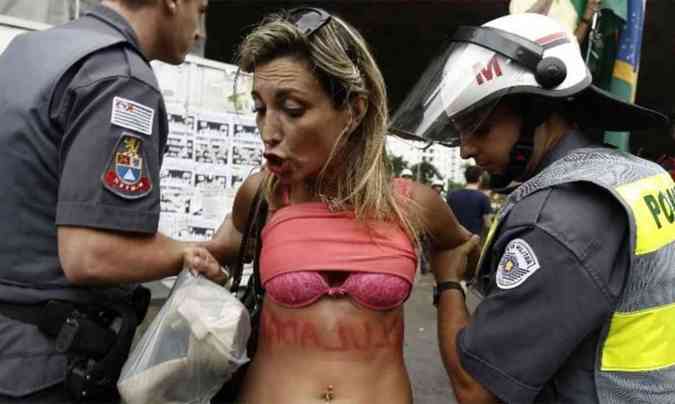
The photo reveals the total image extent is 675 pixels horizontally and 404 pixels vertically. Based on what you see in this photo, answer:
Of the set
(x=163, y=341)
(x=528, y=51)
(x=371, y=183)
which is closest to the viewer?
(x=163, y=341)

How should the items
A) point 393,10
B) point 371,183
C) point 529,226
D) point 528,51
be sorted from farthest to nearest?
1. point 393,10
2. point 371,183
3. point 528,51
4. point 529,226

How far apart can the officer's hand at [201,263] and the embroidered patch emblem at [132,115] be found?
0.34m

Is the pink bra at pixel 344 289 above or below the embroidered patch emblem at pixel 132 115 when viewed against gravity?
below

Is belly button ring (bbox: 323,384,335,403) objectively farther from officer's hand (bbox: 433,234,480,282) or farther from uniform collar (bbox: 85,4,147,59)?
uniform collar (bbox: 85,4,147,59)

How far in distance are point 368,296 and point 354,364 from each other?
0.20 meters

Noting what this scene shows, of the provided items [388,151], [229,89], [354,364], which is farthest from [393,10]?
[354,364]

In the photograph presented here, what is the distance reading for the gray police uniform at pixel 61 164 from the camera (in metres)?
1.43

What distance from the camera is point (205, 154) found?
450 cm

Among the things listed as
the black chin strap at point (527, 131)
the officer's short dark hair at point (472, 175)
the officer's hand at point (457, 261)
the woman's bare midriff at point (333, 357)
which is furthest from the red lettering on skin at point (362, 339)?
the officer's short dark hair at point (472, 175)

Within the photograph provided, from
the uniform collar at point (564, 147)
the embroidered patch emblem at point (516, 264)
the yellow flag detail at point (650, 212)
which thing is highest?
the uniform collar at point (564, 147)

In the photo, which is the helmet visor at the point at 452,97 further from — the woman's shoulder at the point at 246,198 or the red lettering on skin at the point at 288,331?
the red lettering on skin at the point at 288,331

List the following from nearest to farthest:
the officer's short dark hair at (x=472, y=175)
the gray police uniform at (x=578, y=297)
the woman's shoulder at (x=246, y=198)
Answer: the gray police uniform at (x=578, y=297) < the woman's shoulder at (x=246, y=198) < the officer's short dark hair at (x=472, y=175)

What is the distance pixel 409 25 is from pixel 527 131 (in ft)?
24.1

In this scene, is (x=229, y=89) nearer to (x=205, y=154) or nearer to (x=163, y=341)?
(x=205, y=154)
